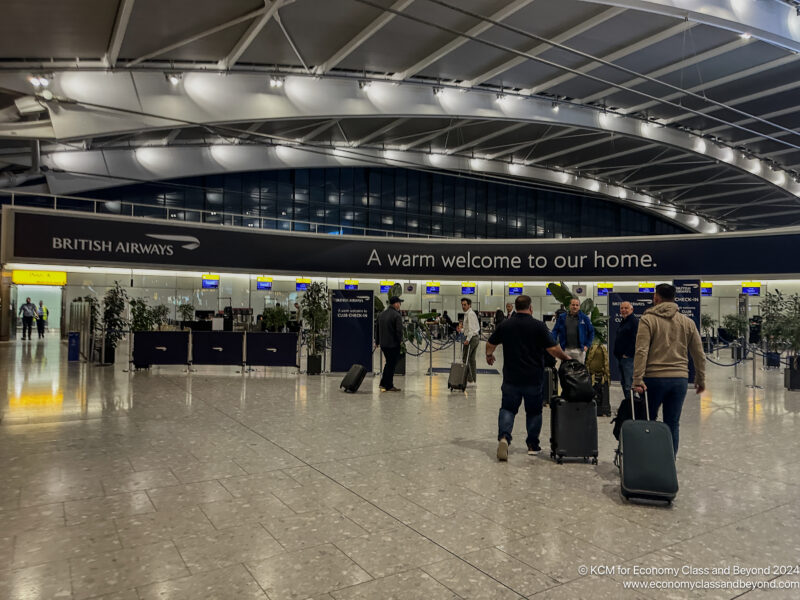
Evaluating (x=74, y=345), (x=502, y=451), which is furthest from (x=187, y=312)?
(x=502, y=451)

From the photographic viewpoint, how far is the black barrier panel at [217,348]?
13.1 meters

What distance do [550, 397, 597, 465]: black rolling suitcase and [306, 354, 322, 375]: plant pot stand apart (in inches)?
323

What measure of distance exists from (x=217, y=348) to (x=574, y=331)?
859 centimetres

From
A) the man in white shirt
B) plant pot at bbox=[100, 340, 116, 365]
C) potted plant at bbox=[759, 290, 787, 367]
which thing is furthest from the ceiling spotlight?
potted plant at bbox=[759, 290, 787, 367]

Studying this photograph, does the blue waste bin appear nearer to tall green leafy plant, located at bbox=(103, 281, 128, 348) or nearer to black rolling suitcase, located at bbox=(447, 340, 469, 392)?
tall green leafy plant, located at bbox=(103, 281, 128, 348)

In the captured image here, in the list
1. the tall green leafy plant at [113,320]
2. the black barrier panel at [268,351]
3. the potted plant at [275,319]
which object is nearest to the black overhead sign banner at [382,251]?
the tall green leafy plant at [113,320]

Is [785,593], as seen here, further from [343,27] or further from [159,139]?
[159,139]

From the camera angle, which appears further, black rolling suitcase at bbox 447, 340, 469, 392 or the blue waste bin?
the blue waste bin

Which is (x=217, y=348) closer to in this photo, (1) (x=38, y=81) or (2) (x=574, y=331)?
(2) (x=574, y=331)

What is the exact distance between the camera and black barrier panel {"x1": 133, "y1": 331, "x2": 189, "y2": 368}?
511 inches

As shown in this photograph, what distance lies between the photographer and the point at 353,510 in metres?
4.14

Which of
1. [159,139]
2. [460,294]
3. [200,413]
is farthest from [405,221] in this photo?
[200,413]

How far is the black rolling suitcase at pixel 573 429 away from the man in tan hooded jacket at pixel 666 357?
0.76 meters

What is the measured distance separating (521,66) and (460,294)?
11.6 meters
